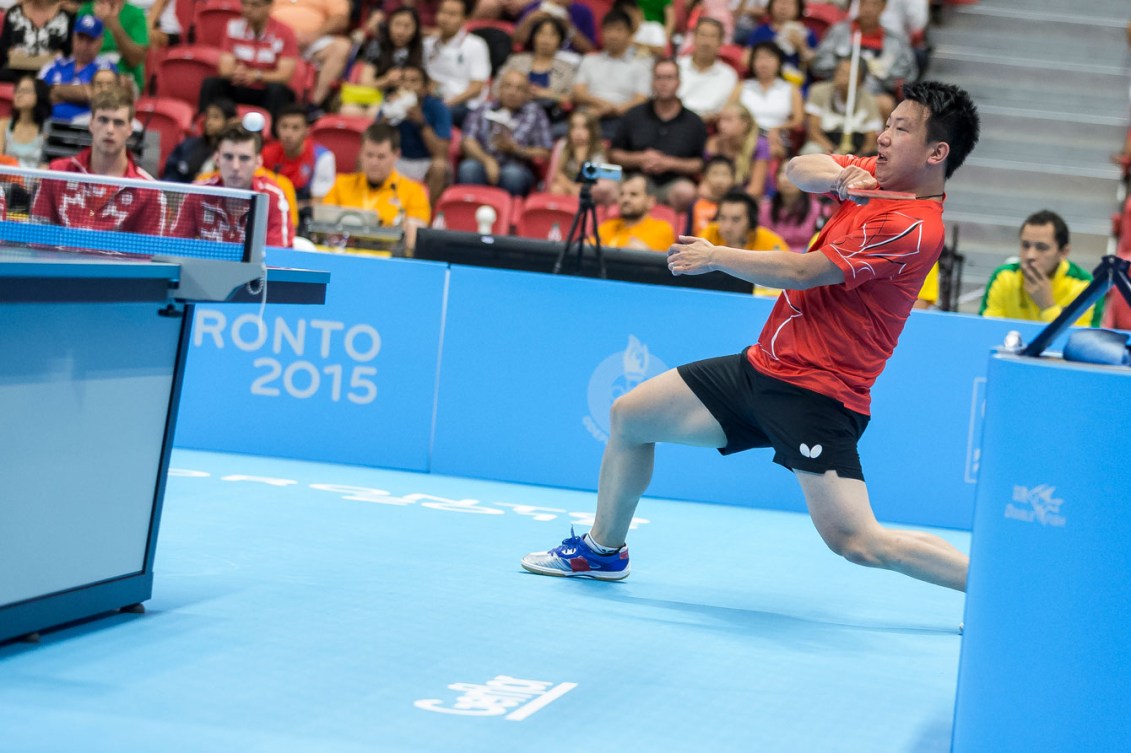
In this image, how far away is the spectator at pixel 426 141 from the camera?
36.2 ft

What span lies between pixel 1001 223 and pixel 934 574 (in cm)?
778

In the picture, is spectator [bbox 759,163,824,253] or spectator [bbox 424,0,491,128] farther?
spectator [bbox 424,0,491,128]

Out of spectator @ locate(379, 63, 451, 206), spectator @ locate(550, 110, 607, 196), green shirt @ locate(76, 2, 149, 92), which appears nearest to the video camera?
spectator @ locate(550, 110, 607, 196)

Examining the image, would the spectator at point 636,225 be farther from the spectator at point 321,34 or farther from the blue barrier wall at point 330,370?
the spectator at point 321,34

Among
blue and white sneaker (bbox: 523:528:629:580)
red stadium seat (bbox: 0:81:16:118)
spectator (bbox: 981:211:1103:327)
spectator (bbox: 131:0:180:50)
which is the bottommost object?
blue and white sneaker (bbox: 523:528:629:580)

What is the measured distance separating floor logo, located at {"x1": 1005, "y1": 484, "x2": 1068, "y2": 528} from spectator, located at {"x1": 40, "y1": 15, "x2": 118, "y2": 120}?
32.4 ft

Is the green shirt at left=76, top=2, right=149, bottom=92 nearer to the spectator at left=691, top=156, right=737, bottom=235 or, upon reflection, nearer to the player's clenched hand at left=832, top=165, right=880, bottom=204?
the spectator at left=691, top=156, right=737, bottom=235

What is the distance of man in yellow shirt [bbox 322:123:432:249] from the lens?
30.3ft

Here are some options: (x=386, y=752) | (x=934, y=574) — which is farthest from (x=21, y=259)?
(x=934, y=574)

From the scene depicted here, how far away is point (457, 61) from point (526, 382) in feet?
18.2

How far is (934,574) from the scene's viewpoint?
455cm

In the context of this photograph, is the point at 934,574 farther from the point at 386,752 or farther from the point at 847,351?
the point at 386,752

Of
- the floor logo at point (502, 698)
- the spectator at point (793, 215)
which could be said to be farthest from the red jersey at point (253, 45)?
the floor logo at point (502, 698)

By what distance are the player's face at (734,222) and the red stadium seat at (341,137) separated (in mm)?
3896
